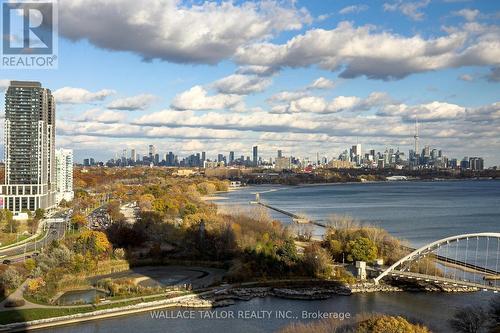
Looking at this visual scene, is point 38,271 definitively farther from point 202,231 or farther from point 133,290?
point 202,231

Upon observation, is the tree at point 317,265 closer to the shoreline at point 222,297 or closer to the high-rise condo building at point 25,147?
the shoreline at point 222,297

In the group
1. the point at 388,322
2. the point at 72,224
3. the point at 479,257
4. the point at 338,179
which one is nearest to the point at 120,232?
the point at 72,224

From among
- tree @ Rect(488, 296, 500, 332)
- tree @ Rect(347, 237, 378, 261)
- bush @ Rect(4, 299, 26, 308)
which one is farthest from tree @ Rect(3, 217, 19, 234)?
tree @ Rect(488, 296, 500, 332)

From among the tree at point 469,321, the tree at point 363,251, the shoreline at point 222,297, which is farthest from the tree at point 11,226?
the tree at point 469,321

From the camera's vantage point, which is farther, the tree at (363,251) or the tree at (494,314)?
the tree at (363,251)

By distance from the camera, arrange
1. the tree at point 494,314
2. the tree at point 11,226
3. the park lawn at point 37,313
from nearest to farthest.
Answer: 1. the tree at point 494,314
2. the park lawn at point 37,313
3. the tree at point 11,226

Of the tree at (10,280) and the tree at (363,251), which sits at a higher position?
the tree at (363,251)

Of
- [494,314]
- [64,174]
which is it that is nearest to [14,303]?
[494,314]
